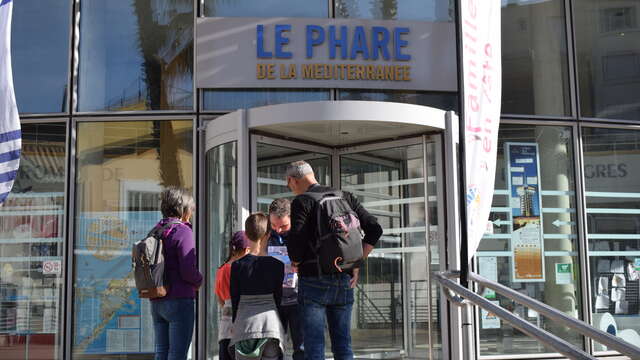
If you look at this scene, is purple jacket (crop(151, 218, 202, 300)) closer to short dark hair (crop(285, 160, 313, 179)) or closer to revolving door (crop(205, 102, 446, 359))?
short dark hair (crop(285, 160, 313, 179))

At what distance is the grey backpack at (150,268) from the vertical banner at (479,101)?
6.42 ft

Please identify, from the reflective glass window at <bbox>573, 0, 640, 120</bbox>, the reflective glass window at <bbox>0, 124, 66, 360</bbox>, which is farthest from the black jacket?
the reflective glass window at <bbox>573, 0, 640, 120</bbox>

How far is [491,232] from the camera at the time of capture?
914cm

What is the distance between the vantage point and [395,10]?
9.18 metres

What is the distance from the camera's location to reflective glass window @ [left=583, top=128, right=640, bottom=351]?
9453 mm

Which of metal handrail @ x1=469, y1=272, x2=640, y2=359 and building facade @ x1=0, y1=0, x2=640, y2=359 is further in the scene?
building facade @ x1=0, y1=0, x2=640, y2=359

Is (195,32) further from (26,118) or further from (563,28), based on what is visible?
(563,28)

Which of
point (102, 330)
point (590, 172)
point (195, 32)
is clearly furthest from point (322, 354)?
point (590, 172)

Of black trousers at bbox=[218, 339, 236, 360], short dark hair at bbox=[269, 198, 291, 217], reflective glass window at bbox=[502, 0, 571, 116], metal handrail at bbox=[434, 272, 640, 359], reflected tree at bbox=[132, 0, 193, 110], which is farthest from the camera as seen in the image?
reflective glass window at bbox=[502, 0, 571, 116]

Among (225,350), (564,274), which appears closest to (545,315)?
(225,350)

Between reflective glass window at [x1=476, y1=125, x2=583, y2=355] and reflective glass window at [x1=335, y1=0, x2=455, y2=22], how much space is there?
4.93 ft

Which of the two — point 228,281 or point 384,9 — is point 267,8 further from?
point 228,281

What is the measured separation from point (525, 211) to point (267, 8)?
12.2 feet

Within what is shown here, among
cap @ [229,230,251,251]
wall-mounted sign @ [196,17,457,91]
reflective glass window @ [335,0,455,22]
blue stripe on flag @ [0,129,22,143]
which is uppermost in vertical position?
A: reflective glass window @ [335,0,455,22]
